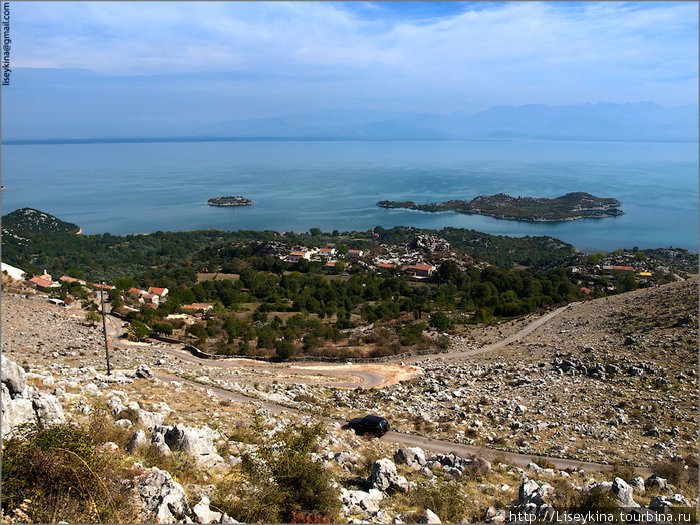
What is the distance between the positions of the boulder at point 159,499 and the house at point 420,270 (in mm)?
51250

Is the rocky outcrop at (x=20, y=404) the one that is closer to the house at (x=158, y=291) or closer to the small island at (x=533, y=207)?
the house at (x=158, y=291)

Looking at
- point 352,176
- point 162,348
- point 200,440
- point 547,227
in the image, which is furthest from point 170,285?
point 352,176

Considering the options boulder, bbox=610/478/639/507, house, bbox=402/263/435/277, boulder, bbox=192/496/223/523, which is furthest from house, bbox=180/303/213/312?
boulder, bbox=610/478/639/507

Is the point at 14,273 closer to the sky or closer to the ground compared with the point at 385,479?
closer to the ground

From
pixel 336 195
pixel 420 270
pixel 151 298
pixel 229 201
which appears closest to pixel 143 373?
pixel 151 298

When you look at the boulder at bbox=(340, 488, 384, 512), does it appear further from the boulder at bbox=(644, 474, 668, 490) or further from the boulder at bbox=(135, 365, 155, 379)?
the boulder at bbox=(135, 365, 155, 379)

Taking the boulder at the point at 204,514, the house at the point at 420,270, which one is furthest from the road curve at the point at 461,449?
the house at the point at 420,270

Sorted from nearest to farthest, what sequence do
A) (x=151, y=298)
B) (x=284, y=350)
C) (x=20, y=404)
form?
(x=20, y=404)
(x=284, y=350)
(x=151, y=298)

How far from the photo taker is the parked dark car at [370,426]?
11.7m

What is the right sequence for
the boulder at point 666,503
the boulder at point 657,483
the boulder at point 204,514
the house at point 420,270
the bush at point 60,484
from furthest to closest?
the house at point 420,270 → the boulder at point 657,483 → the boulder at point 666,503 → the boulder at point 204,514 → the bush at point 60,484

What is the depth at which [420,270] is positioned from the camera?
5597 cm

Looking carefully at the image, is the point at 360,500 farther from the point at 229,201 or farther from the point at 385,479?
the point at 229,201

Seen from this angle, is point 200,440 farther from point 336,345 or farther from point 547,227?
point 547,227

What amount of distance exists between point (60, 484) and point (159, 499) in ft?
3.74
